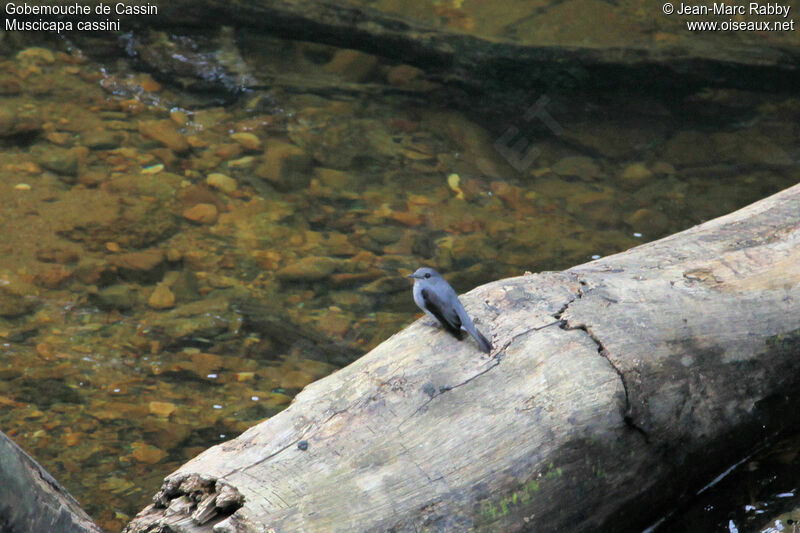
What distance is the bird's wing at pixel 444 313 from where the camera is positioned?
9.13 ft

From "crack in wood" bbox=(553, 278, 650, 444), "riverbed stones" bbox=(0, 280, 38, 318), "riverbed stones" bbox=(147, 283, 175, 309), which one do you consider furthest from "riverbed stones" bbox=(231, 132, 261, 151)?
"crack in wood" bbox=(553, 278, 650, 444)

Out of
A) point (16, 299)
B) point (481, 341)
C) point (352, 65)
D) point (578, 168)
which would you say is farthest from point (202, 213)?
point (481, 341)

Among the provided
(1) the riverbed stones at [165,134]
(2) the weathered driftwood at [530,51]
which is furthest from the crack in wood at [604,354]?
(2) the weathered driftwood at [530,51]

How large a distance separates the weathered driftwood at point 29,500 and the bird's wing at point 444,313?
1352 millimetres

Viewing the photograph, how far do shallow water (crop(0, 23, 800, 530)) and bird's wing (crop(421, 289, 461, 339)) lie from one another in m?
1.86

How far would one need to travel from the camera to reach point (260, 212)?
6.06 m

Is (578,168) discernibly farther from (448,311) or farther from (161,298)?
(448,311)

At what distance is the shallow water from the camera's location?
14.7ft

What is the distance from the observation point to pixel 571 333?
2814 mm

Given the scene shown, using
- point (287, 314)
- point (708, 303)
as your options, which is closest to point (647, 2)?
point (287, 314)

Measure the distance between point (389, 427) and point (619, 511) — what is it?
95 cm

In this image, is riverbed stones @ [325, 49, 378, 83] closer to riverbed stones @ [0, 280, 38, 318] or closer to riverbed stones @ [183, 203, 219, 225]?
riverbed stones @ [183, 203, 219, 225]

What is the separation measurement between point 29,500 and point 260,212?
4121mm

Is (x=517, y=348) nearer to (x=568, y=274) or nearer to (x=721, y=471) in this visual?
(x=568, y=274)
